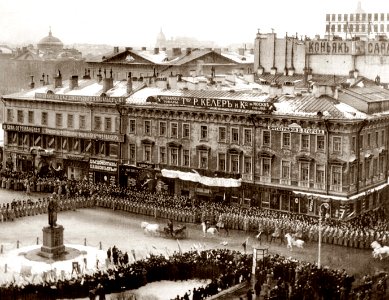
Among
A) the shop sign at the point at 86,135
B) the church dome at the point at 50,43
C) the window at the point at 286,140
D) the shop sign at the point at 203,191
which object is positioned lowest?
the shop sign at the point at 203,191

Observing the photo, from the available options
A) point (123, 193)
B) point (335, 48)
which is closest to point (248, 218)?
point (123, 193)

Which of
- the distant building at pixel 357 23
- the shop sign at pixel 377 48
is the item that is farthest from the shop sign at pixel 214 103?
the distant building at pixel 357 23

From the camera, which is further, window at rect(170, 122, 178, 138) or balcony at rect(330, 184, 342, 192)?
window at rect(170, 122, 178, 138)

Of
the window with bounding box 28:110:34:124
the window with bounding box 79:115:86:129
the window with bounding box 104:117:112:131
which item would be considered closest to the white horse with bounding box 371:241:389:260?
the window with bounding box 104:117:112:131

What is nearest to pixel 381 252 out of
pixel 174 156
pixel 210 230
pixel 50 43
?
pixel 210 230

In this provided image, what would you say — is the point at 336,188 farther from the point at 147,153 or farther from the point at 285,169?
the point at 147,153

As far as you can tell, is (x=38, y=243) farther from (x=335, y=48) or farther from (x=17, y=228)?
(x=335, y=48)

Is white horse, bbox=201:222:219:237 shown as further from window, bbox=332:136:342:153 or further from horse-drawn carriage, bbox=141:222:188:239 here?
window, bbox=332:136:342:153

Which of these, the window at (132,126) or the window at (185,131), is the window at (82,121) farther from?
the window at (185,131)
